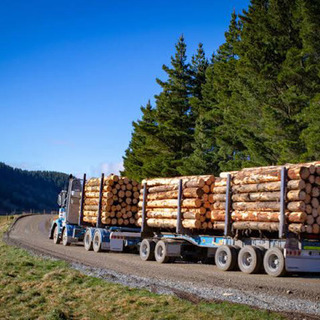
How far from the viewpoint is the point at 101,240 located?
22.4 metres

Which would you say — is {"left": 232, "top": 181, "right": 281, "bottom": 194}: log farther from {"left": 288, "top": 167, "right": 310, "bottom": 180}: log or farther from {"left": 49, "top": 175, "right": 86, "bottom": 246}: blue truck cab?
{"left": 49, "top": 175, "right": 86, "bottom": 246}: blue truck cab

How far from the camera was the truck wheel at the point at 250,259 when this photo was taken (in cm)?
1385

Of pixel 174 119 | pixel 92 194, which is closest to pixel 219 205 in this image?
pixel 92 194

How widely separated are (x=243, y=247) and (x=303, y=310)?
229 inches

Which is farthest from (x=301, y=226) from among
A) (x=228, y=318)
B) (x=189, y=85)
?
(x=189, y=85)

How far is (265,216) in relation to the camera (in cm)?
1418

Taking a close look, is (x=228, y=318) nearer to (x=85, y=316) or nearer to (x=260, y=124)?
(x=85, y=316)

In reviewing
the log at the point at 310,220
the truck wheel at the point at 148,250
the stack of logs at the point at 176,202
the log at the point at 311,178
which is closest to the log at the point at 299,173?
the log at the point at 311,178

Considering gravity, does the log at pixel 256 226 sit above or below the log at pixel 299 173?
below

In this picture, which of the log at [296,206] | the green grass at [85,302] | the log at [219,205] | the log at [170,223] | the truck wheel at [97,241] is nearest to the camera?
the green grass at [85,302]

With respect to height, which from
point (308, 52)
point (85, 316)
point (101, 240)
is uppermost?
point (308, 52)

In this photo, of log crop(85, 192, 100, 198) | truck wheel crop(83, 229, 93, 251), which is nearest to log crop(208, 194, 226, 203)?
log crop(85, 192, 100, 198)

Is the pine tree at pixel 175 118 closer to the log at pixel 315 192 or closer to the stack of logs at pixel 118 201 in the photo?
the stack of logs at pixel 118 201

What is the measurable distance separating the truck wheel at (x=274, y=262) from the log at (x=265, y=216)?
929 millimetres
